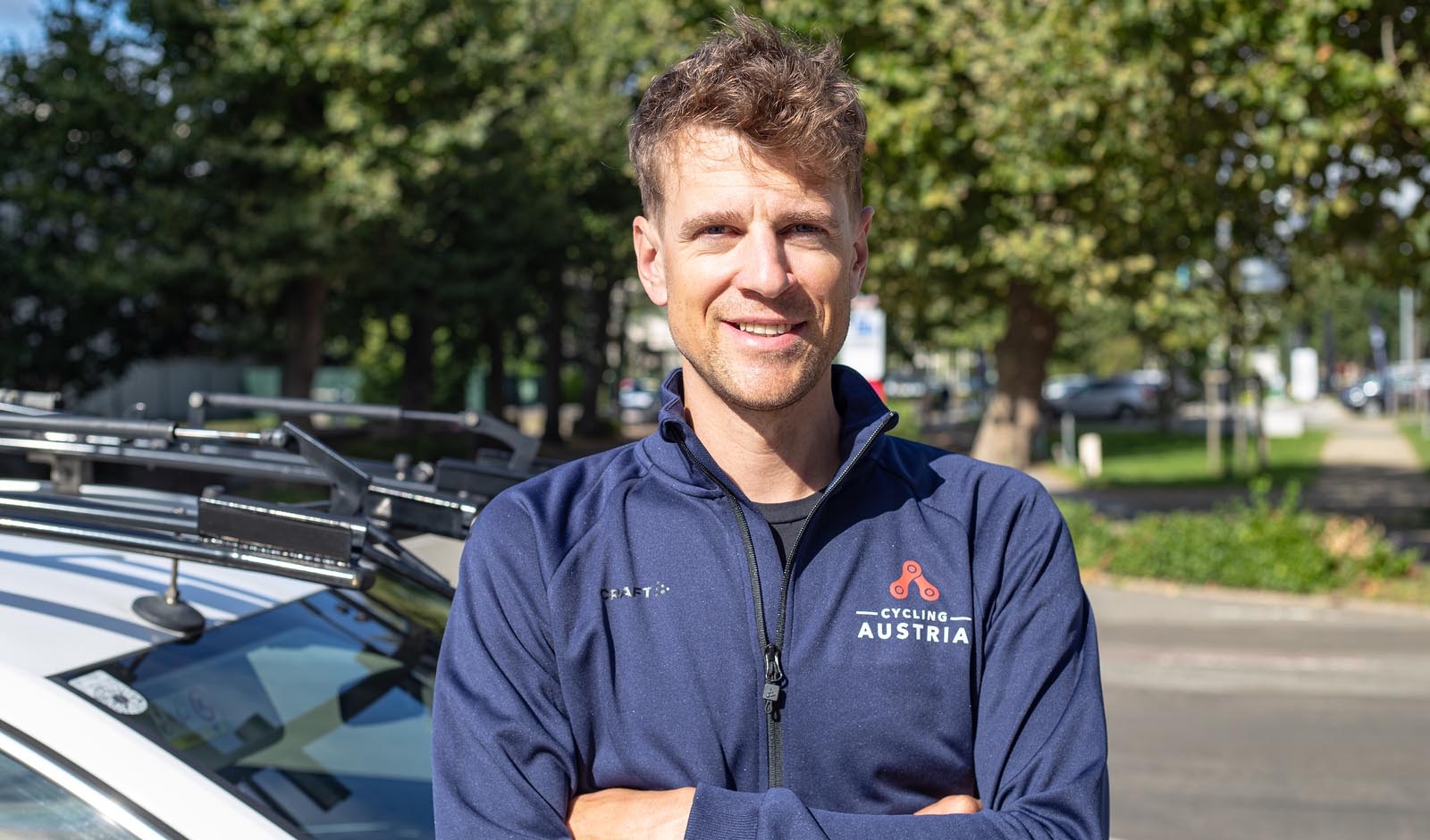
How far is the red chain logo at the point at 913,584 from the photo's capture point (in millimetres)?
1971

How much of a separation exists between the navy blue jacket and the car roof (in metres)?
0.65

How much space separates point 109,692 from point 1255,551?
1240 cm

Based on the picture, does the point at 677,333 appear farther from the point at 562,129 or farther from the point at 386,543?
the point at 562,129

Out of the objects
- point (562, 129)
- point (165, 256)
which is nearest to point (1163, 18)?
point (165, 256)

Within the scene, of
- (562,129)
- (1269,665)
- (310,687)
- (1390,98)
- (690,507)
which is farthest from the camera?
(562,129)

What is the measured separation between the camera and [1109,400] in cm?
5391

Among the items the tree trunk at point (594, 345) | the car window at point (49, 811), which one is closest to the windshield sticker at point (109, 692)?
the car window at point (49, 811)

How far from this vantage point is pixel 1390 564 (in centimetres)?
1298

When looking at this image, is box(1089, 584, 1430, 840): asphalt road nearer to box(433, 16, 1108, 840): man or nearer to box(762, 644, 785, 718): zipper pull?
box(433, 16, 1108, 840): man

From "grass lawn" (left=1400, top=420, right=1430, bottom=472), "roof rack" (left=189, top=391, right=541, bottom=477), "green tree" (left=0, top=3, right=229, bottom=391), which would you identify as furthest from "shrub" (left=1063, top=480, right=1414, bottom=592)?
"grass lawn" (left=1400, top=420, right=1430, bottom=472)

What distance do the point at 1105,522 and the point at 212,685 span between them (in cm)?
1283

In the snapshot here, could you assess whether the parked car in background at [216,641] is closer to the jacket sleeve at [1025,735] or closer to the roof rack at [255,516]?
the roof rack at [255,516]

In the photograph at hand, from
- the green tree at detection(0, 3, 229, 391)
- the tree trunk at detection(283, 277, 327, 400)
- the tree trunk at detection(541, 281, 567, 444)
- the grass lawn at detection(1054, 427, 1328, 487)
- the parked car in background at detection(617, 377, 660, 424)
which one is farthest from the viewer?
the parked car in background at detection(617, 377, 660, 424)

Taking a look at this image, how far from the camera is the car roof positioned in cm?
217
